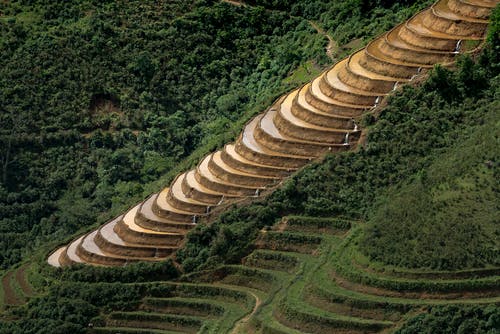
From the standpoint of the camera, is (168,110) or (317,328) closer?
(317,328)

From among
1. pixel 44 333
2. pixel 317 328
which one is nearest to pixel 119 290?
→ pixel 44 333

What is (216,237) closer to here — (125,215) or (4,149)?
(125,215)

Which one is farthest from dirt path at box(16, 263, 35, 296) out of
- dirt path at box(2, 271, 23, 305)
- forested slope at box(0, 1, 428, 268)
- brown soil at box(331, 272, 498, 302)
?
brown soil at box(331, 272, 498, 302)

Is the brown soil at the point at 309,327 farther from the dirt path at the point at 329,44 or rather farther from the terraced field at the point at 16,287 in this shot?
the dirt path at the point at 329,44

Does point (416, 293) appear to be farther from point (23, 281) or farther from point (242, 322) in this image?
point (23, 281)

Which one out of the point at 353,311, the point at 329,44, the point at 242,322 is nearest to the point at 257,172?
the point at 242,322

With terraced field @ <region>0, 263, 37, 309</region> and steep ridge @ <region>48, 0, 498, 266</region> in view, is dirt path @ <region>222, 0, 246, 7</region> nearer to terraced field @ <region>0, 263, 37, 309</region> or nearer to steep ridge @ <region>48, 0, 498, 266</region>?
steep ridge @ <region>48, 0, 498, 266</region>

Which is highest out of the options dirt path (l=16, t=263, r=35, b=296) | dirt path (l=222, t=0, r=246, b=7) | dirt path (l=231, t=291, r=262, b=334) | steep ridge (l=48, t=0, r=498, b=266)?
dirt path (l=222, t=0, r=246, b=7)
